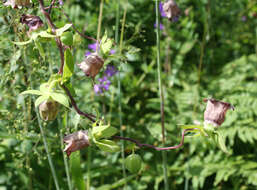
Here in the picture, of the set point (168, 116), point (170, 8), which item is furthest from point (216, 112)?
point (168, 116)

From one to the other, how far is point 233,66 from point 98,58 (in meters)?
1.59

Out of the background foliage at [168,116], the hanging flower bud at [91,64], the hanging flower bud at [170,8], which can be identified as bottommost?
the background foliage at [168,116]

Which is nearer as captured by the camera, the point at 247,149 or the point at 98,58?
the point at 98,58

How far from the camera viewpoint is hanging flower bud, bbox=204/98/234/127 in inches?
19.8

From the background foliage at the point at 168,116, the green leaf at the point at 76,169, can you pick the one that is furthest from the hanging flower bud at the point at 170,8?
the green leaf at the point at 76,169

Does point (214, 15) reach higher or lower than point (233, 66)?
higher

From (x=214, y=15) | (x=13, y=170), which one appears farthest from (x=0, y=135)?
(x=214, y=15)

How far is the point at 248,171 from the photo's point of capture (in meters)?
1.41

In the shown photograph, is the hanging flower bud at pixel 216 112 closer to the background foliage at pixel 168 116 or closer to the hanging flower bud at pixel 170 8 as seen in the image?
the hanging flower bud at pixel 170 8

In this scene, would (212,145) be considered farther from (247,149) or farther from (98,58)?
(98,58)

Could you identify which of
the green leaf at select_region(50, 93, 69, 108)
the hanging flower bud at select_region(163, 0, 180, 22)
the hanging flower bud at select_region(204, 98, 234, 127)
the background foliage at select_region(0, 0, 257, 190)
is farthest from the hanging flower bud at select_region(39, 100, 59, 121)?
the background foliage at select_region(0, 0, 257, 190)

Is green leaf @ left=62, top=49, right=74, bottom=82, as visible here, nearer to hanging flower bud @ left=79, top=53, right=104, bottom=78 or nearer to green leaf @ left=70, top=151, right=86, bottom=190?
hanging flower bud @ left=79, top=53, right=104, bottom=78

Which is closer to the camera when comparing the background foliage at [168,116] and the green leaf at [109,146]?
the green leaf at [109,146]

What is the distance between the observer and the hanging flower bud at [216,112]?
502 mm
